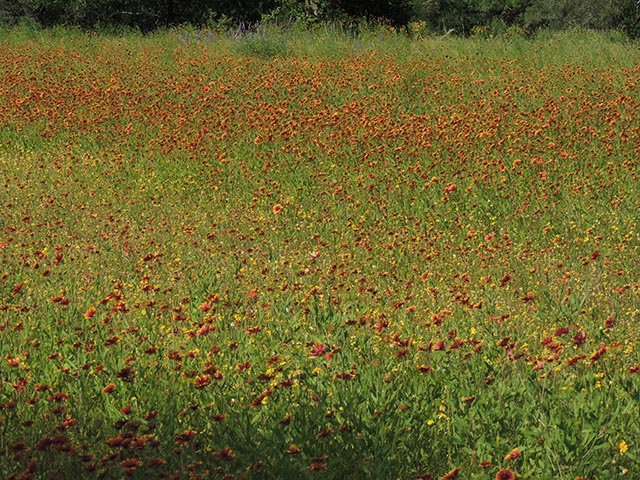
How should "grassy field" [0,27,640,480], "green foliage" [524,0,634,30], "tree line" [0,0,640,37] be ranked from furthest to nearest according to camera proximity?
"green foliage" [524,0,634,30] < "tree line" [0,0,640,37] < "grassy field" [0,27,640,480]

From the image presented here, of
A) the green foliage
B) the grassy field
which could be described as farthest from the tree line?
the green foliage

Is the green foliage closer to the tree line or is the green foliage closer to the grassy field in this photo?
the tree line

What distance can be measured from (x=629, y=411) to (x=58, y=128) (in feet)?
30.7

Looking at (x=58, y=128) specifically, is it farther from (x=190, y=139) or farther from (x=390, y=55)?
(x=390, y=55)

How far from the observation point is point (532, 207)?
7.02 m

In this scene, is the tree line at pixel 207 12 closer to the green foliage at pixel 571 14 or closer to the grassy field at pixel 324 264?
the grassy field at pixel 324 264

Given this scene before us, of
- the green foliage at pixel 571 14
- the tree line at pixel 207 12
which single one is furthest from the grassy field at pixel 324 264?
the green foliage at pixel 571 14

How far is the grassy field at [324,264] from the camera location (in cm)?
314

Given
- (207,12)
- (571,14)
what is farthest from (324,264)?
(571,14)

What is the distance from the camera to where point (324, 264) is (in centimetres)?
579

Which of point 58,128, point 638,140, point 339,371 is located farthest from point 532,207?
point 58,128

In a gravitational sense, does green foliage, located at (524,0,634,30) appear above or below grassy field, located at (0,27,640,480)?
below

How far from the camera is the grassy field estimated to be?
124 inches

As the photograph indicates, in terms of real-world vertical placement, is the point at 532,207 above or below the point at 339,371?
below
